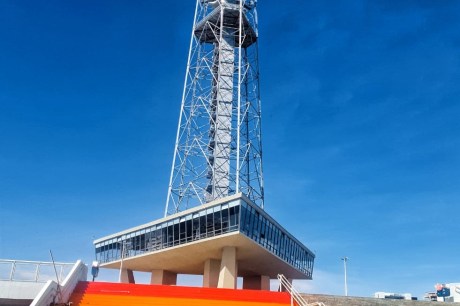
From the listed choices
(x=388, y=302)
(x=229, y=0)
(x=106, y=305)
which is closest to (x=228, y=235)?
(x=388, y=302)

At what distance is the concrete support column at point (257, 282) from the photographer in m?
48.5

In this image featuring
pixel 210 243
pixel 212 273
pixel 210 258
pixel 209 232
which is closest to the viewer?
pixel 209 232

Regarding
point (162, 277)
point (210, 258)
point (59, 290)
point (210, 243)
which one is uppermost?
point (210, 243)

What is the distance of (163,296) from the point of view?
70.8ft

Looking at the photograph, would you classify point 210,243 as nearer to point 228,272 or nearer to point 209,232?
point 209,232

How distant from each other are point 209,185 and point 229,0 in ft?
79.0

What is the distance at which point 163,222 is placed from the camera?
1737 inches

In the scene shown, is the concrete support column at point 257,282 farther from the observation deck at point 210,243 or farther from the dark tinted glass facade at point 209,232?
the dark tinted glass facade at point 209,232

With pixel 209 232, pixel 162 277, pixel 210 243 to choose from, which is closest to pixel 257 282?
pixel 162 277

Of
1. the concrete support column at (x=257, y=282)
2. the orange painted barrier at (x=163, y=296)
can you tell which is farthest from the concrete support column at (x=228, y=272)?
the orange painted barrier at (x=163, y=296)

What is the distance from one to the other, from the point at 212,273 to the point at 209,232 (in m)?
5.01

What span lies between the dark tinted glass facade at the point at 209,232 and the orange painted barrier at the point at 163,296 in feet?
44.4

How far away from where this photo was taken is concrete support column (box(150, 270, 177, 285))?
Answer: 49.3 m

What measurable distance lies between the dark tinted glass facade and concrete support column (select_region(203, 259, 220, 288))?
3.40 metres
